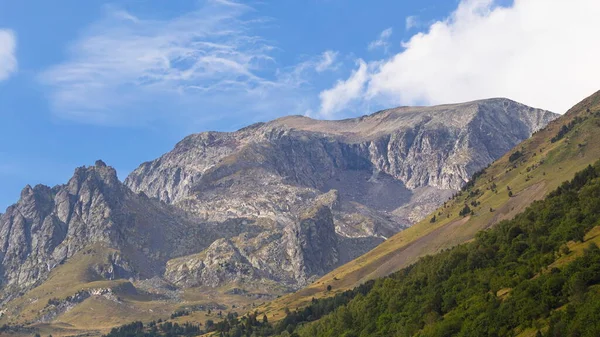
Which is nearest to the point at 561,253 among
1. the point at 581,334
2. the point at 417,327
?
the point at 417,327

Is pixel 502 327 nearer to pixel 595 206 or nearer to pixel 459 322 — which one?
pixel 459 322

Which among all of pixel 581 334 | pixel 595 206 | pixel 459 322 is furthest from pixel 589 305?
pixel 595 206

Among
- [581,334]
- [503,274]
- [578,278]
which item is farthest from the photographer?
[503,274]

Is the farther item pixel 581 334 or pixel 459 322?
pixel 459 322

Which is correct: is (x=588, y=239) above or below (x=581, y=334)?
above

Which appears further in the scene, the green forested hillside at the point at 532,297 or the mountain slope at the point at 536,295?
the mountain slope at the point at 536,295

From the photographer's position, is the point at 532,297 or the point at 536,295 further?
the point at 532,297

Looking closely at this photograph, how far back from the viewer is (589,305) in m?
132

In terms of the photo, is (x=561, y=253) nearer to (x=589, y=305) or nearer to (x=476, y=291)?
(x=476, y=291)

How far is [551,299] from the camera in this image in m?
147

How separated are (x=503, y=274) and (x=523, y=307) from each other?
37.0m

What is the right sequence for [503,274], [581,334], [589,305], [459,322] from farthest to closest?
1. [503,274]
2. [459,322]
3. [589,305]
4. [581,334]

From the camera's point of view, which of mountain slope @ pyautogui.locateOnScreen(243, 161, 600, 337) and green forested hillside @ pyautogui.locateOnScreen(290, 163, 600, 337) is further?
mountain slope @ pyautogui.locateOnScreen(243, 161, 600, 337)

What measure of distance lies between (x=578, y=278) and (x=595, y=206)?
56.2 m
